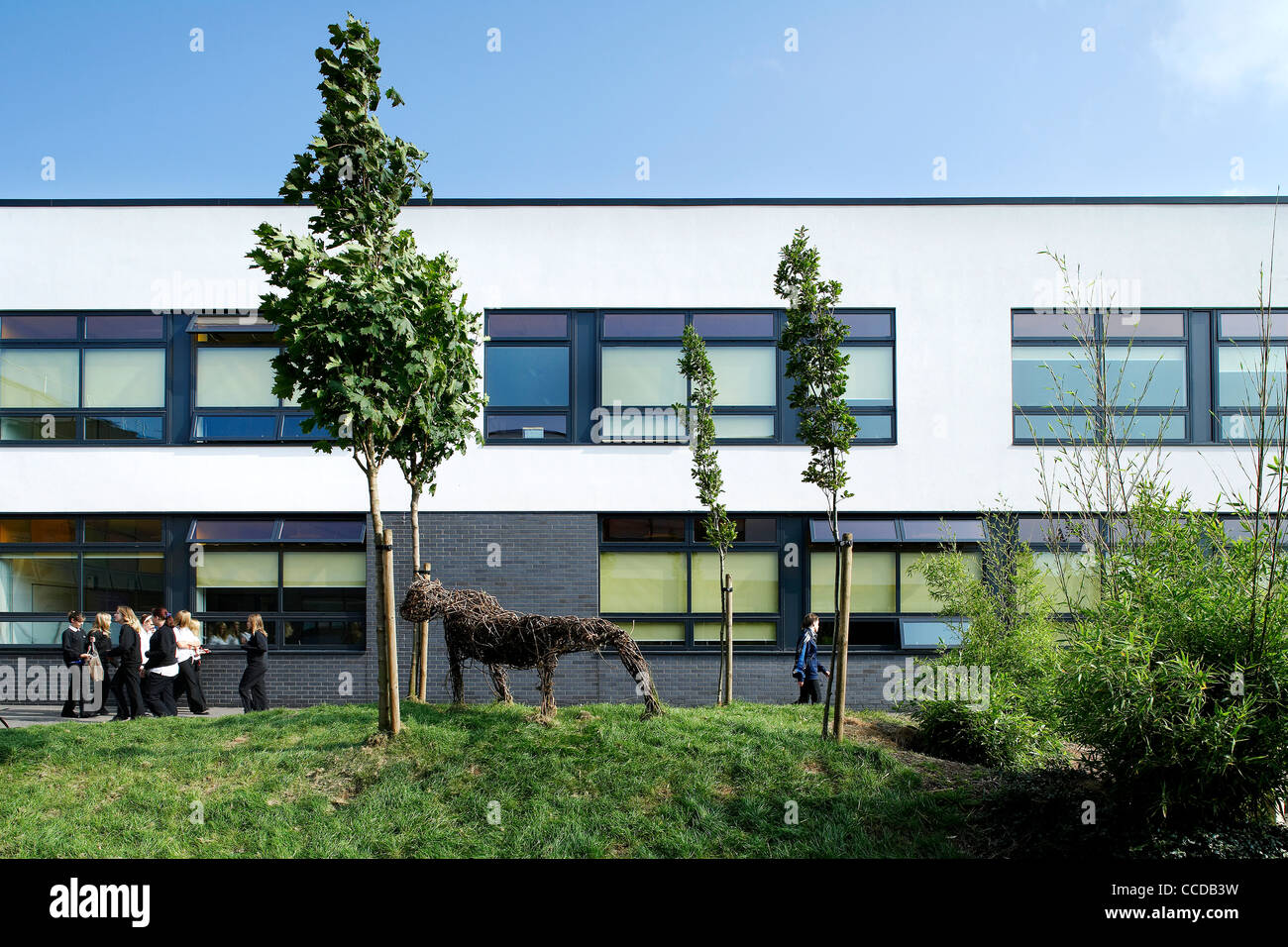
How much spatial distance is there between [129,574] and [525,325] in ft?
26.6

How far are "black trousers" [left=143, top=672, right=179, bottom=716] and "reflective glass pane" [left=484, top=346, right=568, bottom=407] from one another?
655 cm

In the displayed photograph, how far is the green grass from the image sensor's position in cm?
606

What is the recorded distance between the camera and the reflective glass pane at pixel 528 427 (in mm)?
13625

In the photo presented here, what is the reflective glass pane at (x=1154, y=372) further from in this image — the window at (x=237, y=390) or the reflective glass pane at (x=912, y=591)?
the window at (x=237, y=390)

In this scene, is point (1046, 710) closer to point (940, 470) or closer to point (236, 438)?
point (940, 470)

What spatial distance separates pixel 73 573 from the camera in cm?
1362

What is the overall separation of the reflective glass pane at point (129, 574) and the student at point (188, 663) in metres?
1.66

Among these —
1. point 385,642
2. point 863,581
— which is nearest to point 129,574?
point 385,642

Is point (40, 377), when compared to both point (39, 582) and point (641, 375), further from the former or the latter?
point (641, 375)

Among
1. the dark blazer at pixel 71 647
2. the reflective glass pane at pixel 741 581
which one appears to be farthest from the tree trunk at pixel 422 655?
the dark blazer at pixel 71 647
